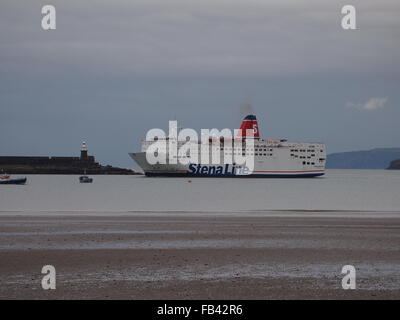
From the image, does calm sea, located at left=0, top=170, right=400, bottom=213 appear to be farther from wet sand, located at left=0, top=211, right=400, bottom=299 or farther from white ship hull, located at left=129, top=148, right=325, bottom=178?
white ship hull, located at left=129, top=148, right=325, bottom=178

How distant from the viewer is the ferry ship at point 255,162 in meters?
131

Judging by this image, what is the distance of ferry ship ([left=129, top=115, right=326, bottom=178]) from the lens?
429 ft

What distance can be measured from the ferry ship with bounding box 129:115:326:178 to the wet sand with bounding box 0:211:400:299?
10451 centimetres

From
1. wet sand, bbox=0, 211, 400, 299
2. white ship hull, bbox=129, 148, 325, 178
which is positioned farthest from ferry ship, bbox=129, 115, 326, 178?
wet sand, bbox=0, 211, 400, 299

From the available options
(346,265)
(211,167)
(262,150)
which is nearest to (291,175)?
(262,150)

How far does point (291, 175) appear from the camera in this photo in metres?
137

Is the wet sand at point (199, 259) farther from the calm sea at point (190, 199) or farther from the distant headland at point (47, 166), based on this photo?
the distant headland at point (47, 166)

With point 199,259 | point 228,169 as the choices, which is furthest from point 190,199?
point 228,169

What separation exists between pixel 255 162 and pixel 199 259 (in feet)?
390

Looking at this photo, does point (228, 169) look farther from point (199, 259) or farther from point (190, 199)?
point (199, 259)

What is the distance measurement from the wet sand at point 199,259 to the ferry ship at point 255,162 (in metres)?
105

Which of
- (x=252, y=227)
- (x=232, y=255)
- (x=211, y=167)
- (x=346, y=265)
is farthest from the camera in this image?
(x=211, y=167)

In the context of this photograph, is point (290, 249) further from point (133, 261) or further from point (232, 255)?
point (133, 261)
